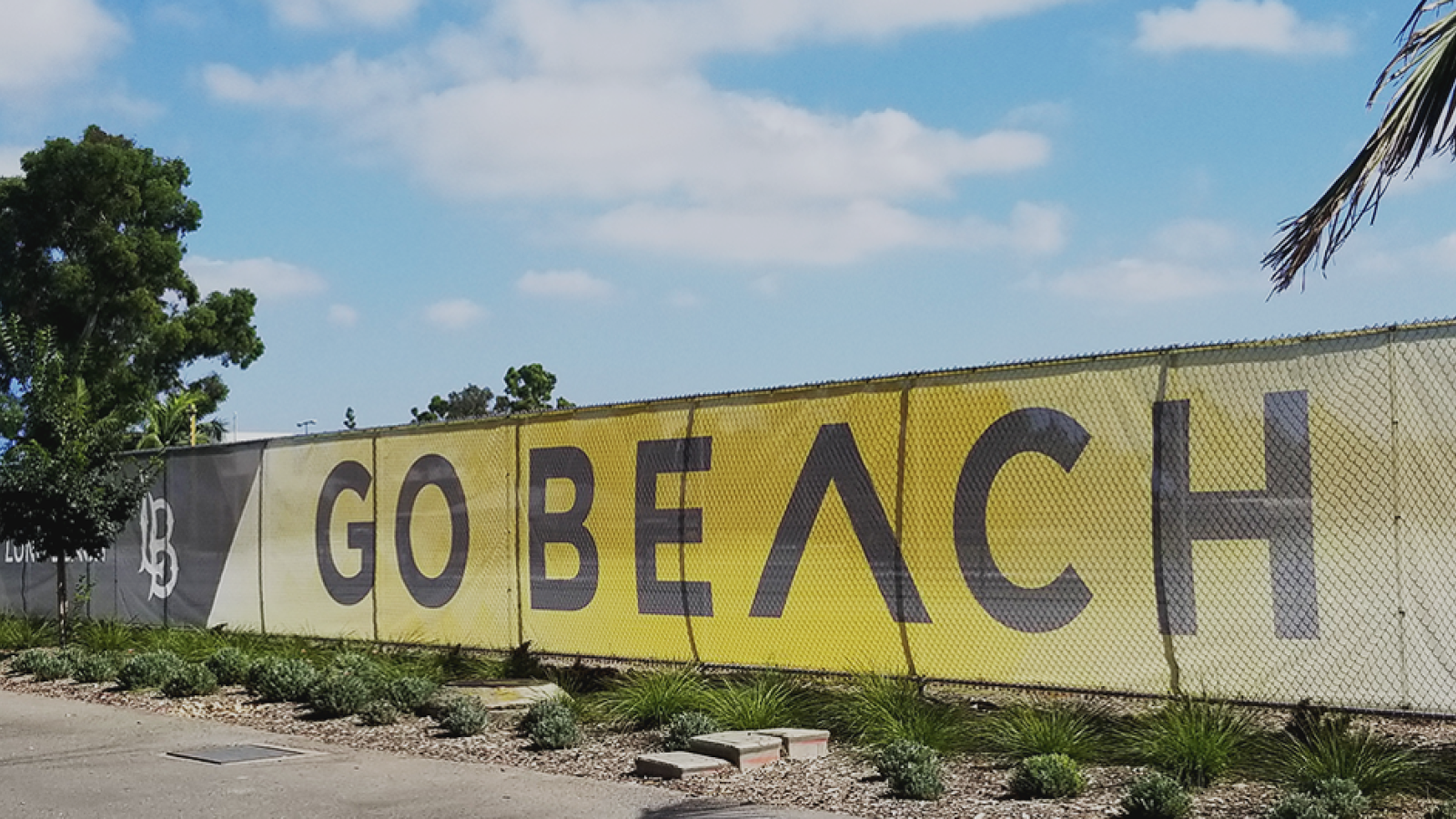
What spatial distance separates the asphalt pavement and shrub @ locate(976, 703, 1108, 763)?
5.13ft

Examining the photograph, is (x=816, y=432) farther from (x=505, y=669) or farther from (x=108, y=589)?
(x=108, y=589)

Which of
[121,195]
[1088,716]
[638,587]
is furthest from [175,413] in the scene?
[1088,716]

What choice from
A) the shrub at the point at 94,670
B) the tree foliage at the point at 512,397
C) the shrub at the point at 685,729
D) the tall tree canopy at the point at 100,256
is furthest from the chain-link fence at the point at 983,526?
the tree foliage at the point at 512,397

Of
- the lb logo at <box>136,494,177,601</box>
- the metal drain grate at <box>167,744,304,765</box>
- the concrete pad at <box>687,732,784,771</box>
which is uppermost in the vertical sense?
the lb logo at <box>136,494,177,601</box>

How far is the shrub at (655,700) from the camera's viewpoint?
10.4 m

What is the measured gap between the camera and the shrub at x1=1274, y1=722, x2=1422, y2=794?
745cm

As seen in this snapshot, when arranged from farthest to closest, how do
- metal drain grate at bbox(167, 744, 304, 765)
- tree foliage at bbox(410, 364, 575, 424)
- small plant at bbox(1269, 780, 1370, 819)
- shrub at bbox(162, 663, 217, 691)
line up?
tree foliage at bbox(410, 364, 575, 424) < shrub at bbox(162, 663, 217, 691) < metal drain grate at bbox(167, 744, 304, 765) < small plant at bbox(1269, 780, 1370, 819)

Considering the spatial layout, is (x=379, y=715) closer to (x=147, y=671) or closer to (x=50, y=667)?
(x=147, y=671)

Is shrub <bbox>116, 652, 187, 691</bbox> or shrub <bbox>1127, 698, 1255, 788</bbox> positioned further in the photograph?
shrub <bbox>116, 652, 187, 691</bbox>

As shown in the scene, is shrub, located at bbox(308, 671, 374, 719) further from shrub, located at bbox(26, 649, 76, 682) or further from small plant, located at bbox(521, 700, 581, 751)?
shrub, located at bbox(26, 649, 76, 682)

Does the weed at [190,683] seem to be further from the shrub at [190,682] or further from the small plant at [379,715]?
the small plant at [379,715]

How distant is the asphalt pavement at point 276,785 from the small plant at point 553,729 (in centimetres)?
53

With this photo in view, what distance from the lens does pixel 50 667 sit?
48.6 feet

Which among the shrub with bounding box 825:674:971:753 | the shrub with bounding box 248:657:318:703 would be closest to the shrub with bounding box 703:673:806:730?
the shrub with bounding box 825:674:971:753
